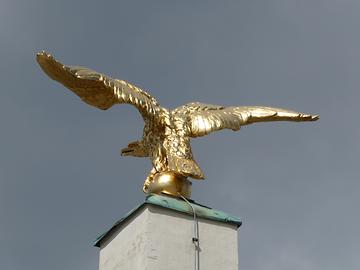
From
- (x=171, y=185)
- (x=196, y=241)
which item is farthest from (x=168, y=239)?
(x=171, y=185)

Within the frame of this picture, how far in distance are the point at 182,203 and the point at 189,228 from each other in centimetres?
44

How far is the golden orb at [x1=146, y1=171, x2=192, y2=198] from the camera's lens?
690 inches

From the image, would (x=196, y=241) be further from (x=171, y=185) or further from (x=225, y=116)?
(x=225, y=116)

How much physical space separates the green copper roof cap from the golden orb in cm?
15

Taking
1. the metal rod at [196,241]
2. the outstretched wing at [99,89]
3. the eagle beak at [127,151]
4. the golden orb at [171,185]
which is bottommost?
the metal rod at [196,241]

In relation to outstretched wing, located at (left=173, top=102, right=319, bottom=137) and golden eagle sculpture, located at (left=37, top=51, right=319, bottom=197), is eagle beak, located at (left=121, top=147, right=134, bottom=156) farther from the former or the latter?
outstretched wing, located at (left=173, top=102, right=319, bottom=137)

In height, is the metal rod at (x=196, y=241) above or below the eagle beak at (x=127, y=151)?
below

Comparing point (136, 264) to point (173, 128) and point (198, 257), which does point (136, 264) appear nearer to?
point (198, 257)

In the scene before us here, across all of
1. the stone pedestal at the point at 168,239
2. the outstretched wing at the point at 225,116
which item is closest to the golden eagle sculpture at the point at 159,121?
the outstretched wing at the point at 225,116

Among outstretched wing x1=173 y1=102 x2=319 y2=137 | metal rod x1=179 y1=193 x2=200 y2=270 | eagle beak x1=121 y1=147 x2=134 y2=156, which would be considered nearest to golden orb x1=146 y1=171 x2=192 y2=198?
metal rod x1=179 y1=193 x2=200 y2=270

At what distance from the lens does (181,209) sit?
17.0 metres

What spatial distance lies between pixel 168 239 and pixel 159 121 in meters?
2.16

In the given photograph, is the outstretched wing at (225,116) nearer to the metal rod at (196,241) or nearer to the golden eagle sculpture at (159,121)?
the golden eagle sculpture at (159,121)

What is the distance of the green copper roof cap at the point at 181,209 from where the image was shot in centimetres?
1695
